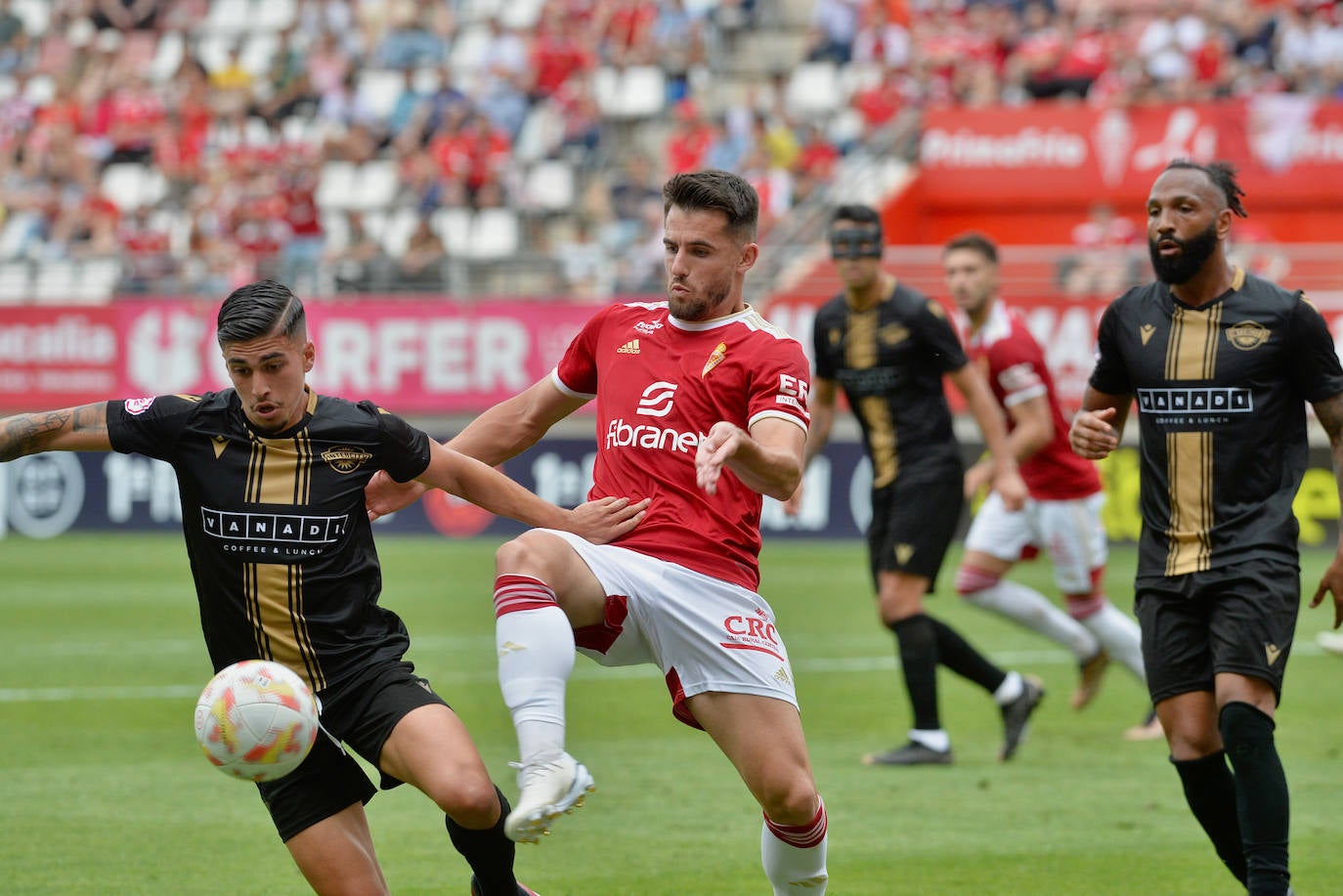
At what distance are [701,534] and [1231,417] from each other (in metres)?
1.78

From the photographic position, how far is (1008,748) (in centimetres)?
899

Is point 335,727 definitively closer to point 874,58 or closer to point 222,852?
point 222,852

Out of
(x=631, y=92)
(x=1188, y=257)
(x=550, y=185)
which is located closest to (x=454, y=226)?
(x=550, y=185)

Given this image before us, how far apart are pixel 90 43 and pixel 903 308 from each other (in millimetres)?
23387

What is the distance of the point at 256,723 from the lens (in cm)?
484

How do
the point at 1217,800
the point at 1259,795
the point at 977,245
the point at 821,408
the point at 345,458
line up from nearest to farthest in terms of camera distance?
the point at 345,458 < the point at 1259,795 < the point at 1217,800 < the point at 821,408 < the point at 977,245

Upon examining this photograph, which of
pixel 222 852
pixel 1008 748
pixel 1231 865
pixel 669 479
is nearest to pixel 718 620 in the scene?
pixel 669 479

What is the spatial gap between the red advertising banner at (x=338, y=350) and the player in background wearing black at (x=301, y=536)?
50.2 ft

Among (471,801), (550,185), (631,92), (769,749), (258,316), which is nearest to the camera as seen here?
(471,801)

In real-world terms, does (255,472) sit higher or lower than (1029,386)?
higher

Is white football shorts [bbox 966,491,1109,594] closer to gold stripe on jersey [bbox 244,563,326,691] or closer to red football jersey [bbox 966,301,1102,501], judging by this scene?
red football jersey [bbox 966,301,1102,501]

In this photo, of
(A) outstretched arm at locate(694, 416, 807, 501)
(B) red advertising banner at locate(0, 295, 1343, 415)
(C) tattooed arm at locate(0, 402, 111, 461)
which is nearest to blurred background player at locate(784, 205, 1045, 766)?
(A) outstretched arm at locate(694, 416, 807, 501)

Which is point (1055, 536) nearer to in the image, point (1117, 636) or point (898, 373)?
point (1117, 636)

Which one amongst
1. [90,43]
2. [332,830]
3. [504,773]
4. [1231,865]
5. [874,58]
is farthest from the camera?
[90,43]
